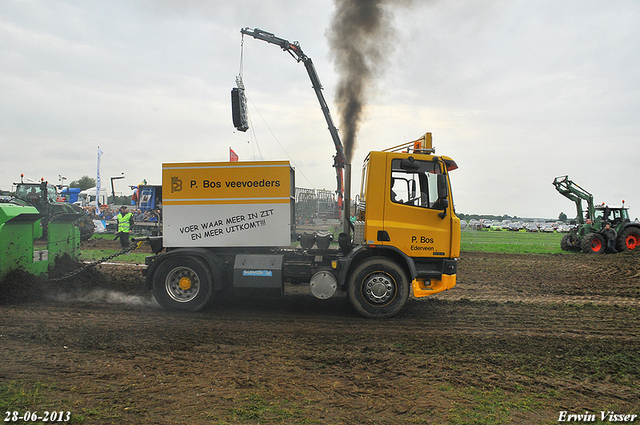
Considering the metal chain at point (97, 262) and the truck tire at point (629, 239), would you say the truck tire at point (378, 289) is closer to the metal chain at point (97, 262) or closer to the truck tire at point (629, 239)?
the metal chain at point (97, 262)

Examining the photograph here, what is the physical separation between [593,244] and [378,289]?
17.3m

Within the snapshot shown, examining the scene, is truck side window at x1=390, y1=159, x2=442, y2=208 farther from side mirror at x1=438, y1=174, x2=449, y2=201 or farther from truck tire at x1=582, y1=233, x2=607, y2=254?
truck tire at x1=582, y1=233, x2=607, y2=254

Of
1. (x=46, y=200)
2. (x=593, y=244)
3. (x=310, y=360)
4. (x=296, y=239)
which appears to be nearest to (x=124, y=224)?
(x=46, y=200)

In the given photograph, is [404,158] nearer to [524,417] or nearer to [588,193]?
[524,417]

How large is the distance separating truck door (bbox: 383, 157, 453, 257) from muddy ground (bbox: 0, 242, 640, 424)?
1.32 meters

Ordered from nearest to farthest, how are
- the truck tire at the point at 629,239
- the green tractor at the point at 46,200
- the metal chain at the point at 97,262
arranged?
1. the metal chain at the point at 97,262
2. the green tractor at the point at 46,200
3. the truck tire at the point at 629,239

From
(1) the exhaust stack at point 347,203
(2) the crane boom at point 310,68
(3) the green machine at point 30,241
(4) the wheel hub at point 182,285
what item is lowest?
(4) the wheel hub at point 182,285

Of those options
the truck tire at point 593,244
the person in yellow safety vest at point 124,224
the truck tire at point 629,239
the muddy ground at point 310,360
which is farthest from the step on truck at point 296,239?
the truck tire at point 629,239

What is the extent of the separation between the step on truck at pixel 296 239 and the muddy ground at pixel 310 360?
55 cm

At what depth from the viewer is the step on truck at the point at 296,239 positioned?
6852mm

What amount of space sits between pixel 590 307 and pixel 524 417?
569 cm

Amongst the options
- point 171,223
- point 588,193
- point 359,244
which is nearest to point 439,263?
point 359,244

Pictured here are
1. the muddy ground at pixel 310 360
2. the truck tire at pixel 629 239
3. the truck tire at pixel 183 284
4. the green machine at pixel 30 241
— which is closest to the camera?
the muddy ground at pixel 310 360

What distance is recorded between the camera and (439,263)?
6.96m
